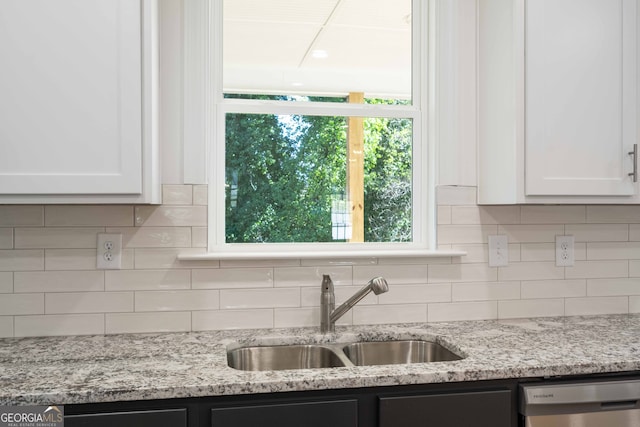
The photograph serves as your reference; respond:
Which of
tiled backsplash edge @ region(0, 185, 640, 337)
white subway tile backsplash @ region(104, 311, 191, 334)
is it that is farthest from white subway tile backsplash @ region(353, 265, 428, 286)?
white subway tile backsplash @ region(104, 311, 191, 334)

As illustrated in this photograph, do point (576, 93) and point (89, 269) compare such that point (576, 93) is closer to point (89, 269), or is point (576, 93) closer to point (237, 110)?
point (237, 110)

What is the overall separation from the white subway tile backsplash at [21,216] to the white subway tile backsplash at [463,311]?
60.3 inches

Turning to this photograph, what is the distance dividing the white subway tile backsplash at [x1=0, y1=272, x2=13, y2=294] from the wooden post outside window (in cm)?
129

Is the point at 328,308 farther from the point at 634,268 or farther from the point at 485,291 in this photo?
the point at 634,268

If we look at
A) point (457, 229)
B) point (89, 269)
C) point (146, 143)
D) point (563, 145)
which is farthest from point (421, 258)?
point (89, 269)

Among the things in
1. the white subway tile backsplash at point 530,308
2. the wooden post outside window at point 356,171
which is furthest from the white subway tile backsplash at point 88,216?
the white subway tile backsplash at point 530,308

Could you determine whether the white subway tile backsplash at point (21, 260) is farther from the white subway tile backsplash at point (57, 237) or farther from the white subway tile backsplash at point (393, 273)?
the white subway tile backsplash at point (393, 273)

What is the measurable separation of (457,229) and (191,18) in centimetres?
135

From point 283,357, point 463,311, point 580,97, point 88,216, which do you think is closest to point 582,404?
point 463,311

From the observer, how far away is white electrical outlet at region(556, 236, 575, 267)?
210 cm

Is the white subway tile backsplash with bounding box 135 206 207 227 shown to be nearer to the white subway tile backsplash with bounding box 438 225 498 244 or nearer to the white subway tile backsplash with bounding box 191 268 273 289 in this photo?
the white subway tile backsplash with bounding box 191 268 273 289

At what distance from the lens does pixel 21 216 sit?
1.76 m

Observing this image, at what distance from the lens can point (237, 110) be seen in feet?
6.44

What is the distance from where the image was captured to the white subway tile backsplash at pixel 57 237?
Answer: 1763 millimetres
